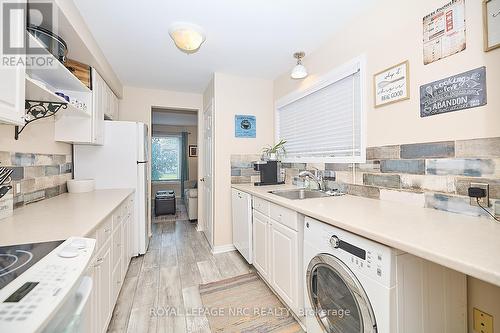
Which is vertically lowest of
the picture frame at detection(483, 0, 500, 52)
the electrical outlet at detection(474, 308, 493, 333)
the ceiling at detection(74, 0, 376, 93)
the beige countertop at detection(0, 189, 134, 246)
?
the electrical outlet at detection(474, 308, 493, 333)

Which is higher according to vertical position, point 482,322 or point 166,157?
point 166,157

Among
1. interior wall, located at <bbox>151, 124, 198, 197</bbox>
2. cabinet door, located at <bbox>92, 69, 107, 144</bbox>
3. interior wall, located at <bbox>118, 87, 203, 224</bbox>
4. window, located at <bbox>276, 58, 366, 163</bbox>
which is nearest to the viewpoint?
window, located at <bbox>276, 58, 366, 163</bbox>

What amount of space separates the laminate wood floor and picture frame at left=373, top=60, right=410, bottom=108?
82.9 inches

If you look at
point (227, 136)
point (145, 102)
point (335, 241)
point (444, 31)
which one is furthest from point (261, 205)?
point (145, 102)

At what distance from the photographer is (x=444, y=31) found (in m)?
1.28

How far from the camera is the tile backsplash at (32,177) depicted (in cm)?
145

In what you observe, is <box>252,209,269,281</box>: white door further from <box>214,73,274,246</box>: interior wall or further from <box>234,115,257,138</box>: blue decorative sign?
<box>234,115,257,138</box>: blue decorative sign

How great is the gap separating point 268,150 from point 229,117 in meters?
0.72

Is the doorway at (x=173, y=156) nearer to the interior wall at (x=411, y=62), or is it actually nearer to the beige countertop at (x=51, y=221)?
the beige countertop at (x=51, y=221)

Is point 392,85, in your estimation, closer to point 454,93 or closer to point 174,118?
point 454,93

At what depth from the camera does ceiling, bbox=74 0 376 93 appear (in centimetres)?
168

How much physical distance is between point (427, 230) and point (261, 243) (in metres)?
1.41

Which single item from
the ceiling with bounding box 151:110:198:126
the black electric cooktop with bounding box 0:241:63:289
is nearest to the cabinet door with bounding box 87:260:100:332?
the black electric cooktop with bounding box 0:241:63:289

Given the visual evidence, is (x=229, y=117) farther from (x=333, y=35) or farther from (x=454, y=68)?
(x=454, y=68)
